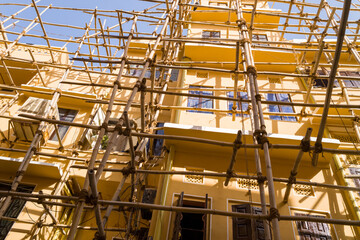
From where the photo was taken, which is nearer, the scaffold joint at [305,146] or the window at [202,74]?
the scaffold joint at [305,146]

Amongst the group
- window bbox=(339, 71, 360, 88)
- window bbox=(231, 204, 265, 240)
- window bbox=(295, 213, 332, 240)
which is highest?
window bbox=(339, 71, 360, 88)

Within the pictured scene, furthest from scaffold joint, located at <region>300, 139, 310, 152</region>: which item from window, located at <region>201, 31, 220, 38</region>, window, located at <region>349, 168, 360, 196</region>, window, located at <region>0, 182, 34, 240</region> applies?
window, located at <region>201, 31, 220, 38</region>

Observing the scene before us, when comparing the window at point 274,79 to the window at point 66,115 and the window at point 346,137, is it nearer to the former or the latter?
the window at point 346,137

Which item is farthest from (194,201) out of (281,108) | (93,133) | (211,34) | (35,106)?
(211,34)

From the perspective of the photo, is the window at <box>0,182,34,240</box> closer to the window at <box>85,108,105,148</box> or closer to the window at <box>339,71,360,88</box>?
the window at <box>85,108,105,148</box>

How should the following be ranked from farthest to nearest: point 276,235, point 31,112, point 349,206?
point 31,112
point 349,206
point 276,235

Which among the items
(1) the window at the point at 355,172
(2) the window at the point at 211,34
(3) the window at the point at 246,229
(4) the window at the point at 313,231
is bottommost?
(3) the window at the point at 246,229

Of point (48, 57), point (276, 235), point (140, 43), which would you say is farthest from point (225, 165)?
point (48, 57)

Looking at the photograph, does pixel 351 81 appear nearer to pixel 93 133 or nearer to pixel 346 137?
pixel 346 137

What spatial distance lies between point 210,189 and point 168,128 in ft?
6.09

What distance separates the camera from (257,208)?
613 centimetres

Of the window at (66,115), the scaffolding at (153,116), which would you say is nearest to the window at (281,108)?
the scaffolding at (153,116)

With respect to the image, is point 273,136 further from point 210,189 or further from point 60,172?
point 60,172

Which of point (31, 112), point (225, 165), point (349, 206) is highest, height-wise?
point (31, 112)
